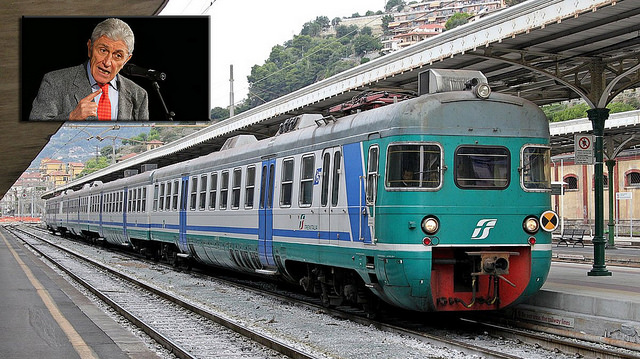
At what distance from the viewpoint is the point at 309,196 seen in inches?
523

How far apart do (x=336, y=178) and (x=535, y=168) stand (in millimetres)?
2857

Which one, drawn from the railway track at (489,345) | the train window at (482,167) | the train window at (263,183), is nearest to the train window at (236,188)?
the train window at (263,183)

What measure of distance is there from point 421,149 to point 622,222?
39.4m

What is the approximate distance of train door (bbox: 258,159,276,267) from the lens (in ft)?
49.1

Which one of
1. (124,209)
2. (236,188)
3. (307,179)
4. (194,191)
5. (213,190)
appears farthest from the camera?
(124,209)

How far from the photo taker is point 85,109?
10375 millimetres

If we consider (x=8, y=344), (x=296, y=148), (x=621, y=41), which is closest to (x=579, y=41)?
(x=621, y=41)

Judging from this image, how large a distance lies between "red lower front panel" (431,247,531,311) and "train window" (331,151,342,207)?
6.45 feet

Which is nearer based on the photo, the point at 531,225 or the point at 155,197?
the point at 531,225

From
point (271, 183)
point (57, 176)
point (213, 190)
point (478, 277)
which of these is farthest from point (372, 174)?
point (57, 176)

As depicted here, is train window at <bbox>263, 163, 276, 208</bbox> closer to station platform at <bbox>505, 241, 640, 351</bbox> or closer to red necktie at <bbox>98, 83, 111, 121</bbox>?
station platform at <bbox>505, 241, 640, 351</bbox>

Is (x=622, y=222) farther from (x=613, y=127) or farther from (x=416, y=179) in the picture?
(x=416, y=179)

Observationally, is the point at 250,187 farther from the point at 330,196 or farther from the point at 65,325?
the point at 65,325

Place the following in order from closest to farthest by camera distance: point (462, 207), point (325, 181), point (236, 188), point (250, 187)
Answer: point (462, 207), point (325, 181), point (250, 187), point (236, 188)
